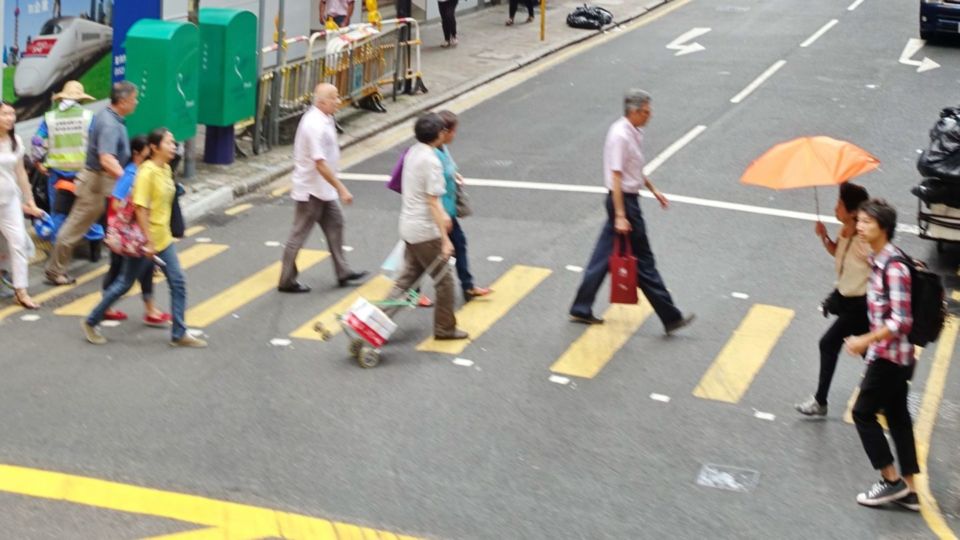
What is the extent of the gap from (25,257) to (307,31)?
45.2ft

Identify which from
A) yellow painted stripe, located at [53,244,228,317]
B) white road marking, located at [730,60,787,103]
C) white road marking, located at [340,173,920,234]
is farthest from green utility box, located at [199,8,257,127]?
white road marking, located at [730,60,787,103]

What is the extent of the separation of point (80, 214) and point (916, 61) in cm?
1716

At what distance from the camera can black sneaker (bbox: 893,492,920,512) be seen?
8.80m

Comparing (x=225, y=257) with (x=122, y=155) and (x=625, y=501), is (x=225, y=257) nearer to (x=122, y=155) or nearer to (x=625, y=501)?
(x=122, y=155)

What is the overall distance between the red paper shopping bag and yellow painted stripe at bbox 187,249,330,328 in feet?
10.4

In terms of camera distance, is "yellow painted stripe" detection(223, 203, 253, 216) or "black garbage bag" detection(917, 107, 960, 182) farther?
"yellow painted stripe" detection(223, 203, 253, 216)

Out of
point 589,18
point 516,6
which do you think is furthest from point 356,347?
point 516,6

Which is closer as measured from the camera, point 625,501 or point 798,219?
point 625,501

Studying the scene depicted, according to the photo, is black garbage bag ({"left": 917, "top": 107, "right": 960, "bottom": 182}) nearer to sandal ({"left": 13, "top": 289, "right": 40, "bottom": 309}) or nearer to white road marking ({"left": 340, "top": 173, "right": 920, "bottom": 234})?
white road marking ({"left": 340, "top": 173, "right": 920, "bottom": 234})

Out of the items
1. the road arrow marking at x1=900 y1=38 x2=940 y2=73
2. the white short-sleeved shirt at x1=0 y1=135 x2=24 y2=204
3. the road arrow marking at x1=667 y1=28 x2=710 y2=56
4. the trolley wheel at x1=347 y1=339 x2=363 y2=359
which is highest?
the white short-sleeved shirt at x1=0 y1=135 x2=24 y2=204

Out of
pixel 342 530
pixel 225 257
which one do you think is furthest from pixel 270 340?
Answer: pixel 342 530

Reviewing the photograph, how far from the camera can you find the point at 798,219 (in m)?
15.8

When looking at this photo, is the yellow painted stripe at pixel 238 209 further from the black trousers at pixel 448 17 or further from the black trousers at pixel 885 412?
the black trousers at pixel 448 17

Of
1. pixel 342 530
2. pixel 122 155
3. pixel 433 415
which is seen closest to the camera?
pixel 342 530
